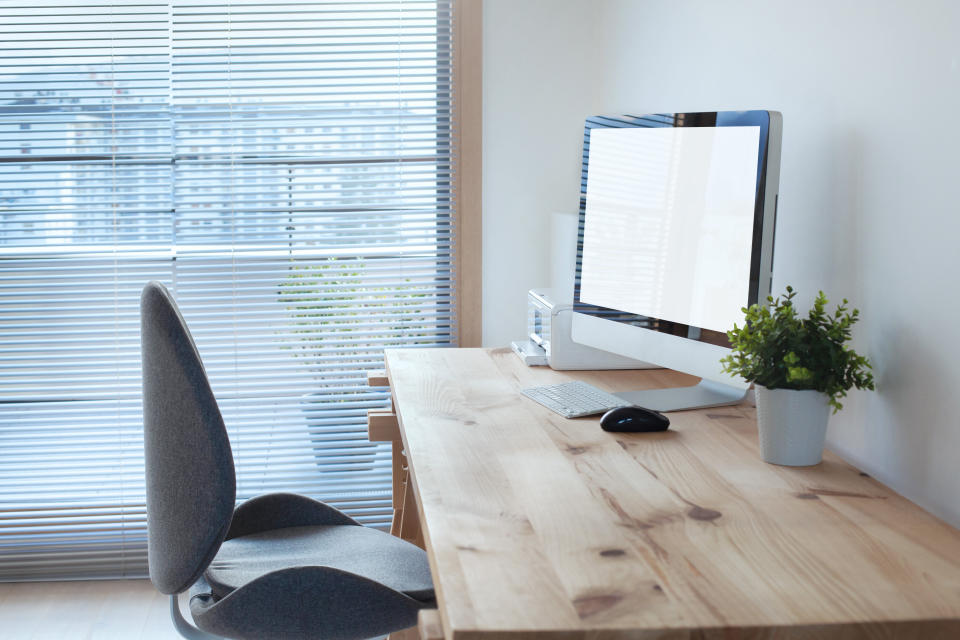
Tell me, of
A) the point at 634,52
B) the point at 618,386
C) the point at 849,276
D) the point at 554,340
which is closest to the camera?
the point at 849,276

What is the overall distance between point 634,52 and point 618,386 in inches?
44.4

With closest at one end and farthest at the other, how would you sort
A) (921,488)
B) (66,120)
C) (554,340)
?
(921,488) → (554,340) → (66,120)

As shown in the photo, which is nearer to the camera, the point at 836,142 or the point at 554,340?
the point at 836,142

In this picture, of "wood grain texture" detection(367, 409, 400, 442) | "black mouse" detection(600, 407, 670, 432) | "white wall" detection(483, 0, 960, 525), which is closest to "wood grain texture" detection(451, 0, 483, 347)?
"white wall" detection(483, 0, 960, 525)

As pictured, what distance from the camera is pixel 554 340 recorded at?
2.06 m

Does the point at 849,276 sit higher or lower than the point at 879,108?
lower

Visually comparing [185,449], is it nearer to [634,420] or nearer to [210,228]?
[634,420]

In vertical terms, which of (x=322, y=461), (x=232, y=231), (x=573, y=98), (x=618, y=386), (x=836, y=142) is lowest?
(x=322, y=461)

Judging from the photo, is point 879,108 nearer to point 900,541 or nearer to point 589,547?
point 900,541

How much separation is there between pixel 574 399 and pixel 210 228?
162 cm

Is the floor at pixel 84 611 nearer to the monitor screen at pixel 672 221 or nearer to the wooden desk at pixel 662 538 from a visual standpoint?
the wooden desk at pixel 662 538

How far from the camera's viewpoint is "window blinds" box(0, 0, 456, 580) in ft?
9.10

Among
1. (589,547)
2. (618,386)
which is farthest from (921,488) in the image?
(618,386)

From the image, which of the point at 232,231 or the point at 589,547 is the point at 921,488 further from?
the point at 232,231
